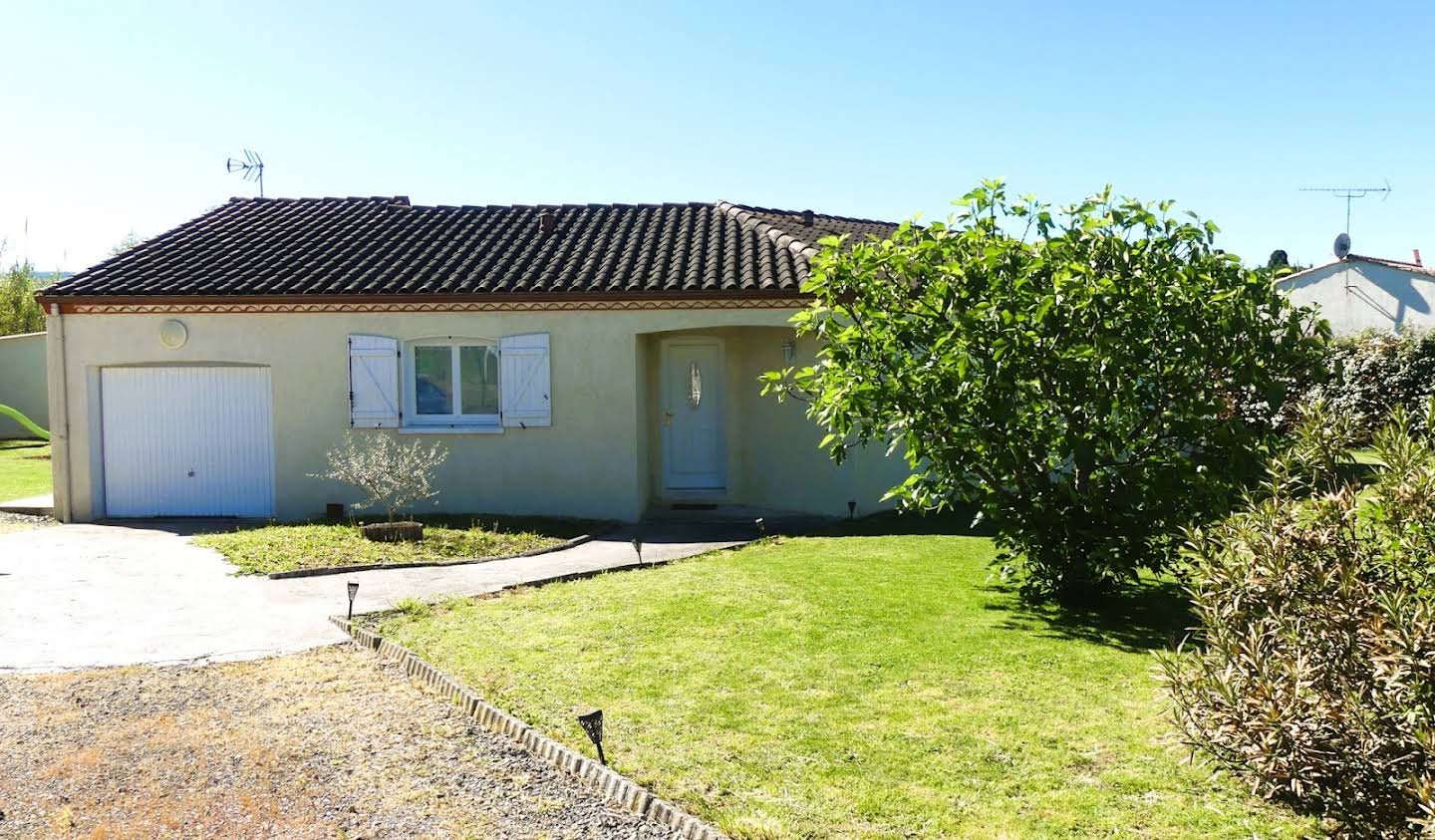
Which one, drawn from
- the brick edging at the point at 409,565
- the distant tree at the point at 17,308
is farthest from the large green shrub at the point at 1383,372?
the distant tree at the point at 17,308

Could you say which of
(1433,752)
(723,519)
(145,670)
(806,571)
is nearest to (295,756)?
(145,670)

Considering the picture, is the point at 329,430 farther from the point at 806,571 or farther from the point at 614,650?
the point at 614,650

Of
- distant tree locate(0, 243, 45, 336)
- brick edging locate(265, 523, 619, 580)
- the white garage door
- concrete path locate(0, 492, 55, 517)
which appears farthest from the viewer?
distant tree locate(0, 243, 45, 336)

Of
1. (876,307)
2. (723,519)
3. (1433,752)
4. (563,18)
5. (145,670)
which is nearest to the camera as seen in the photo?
(1433,752)

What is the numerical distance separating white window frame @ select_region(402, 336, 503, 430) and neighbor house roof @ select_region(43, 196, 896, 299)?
0.63 metres

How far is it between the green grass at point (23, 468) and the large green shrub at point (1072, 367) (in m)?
14.6

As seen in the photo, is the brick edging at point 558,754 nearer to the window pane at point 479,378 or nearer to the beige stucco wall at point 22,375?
the window pane at point 479,378

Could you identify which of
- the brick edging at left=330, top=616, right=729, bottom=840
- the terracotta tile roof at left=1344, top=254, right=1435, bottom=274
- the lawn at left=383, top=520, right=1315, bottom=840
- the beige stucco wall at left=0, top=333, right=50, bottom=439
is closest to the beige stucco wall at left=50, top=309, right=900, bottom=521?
the lawn at left=383, top=520, right=1315, bottom=840

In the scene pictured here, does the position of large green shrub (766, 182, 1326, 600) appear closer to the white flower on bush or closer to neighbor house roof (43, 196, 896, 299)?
neighbor house roof (43, 196, 896, 299)

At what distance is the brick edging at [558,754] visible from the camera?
4.67 metres

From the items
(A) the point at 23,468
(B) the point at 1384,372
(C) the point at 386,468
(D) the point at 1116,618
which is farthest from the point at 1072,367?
(A) the point at 23,468

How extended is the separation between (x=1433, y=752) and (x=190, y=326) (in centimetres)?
1435

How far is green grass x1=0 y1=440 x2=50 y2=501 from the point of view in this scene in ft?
59.5

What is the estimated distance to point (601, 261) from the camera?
49.7 ft
